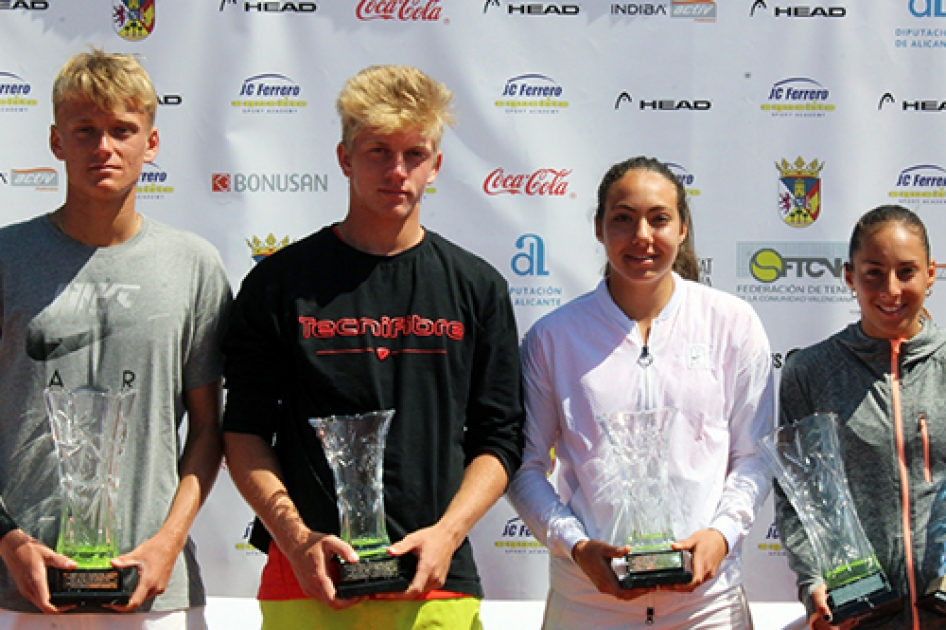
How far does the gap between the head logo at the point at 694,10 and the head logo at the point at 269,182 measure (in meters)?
1.53

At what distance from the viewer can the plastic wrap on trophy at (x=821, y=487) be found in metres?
2.13

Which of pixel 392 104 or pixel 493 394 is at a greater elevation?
pixel 392 104

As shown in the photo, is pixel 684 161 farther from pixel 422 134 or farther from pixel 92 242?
pixel 92 242

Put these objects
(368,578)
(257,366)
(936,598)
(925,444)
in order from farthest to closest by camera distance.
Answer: (925,444)
(257,366)
(936,598)
(368,578)

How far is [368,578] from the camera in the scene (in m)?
1.90

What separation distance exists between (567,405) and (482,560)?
1.71 meters

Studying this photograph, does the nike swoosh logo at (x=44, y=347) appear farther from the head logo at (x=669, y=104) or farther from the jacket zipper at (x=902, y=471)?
the head logo at (x=669, y=104)

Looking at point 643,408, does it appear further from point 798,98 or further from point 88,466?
point 798,98

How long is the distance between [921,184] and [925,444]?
1.81 m

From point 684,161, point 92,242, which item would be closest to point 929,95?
point 684,161

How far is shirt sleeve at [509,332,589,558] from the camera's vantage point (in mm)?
2260

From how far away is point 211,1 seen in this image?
3.77 metres

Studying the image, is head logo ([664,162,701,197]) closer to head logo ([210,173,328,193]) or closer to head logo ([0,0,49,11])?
head logo ([210,173,328,193])

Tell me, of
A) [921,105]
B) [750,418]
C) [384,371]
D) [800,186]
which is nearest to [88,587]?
[384,371]
